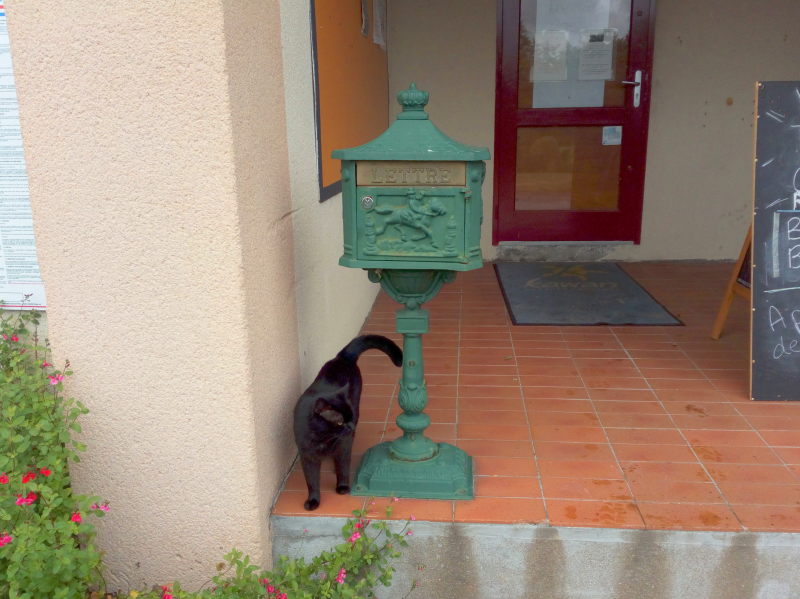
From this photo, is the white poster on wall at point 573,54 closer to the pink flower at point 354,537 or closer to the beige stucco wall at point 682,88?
the beige stucco wall at point 682,88

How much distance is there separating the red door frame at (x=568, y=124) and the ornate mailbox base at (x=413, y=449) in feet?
12.7

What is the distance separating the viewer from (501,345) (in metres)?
4.13

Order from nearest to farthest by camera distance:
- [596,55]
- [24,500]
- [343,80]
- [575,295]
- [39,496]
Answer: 1. [24,500]
2. [39,496]
3. [343,80]
4. [575,295]
5. [596,55]

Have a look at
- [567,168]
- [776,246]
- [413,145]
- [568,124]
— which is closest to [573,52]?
[568,124]

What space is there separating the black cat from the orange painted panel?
120 centimetres

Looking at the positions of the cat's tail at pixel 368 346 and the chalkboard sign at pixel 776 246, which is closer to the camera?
the cat's tail at pixel 368 346

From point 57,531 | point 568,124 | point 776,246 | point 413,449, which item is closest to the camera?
point 57,531

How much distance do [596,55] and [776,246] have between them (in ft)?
10.2

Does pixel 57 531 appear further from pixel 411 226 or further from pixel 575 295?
pixel 575 295

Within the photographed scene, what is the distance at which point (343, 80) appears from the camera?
12.4ft

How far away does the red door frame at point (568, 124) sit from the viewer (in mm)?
5734

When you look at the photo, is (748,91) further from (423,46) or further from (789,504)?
(789,504)

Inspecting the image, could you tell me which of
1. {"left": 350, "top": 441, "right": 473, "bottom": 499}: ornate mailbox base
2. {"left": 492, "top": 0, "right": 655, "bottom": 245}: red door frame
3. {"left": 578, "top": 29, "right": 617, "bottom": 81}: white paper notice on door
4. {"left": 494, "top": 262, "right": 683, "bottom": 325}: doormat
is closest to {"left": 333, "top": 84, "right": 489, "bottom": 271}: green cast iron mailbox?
{"left": 350, "top": 441, "right": 473, "bottom": 499}: ornate mailbox base

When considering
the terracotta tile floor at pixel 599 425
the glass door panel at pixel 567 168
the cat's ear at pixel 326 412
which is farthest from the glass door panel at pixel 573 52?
the cat's ear at pixel 326 412
